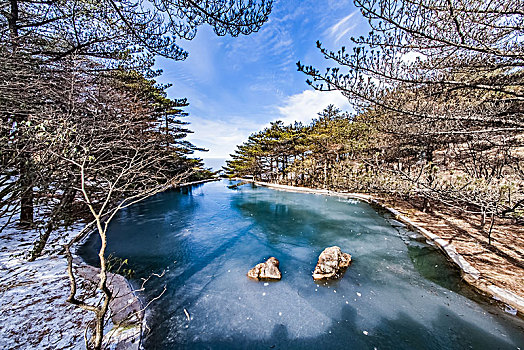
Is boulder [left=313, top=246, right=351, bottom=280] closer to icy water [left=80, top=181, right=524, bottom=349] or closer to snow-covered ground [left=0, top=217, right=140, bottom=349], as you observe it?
icy water [left=80, top=181, right=524, bottom=349]

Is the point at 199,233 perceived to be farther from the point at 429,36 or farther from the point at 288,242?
the point at 429,36

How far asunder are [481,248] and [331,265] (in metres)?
3.52

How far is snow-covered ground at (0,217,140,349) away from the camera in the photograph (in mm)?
1833

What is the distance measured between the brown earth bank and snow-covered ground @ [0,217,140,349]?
505cm

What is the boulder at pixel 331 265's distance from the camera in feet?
12.6

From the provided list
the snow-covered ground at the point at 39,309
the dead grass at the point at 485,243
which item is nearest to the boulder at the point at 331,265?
the dead grass at the point at 485,243

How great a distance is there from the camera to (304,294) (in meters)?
3.35

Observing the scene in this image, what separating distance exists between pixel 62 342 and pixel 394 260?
591 cm

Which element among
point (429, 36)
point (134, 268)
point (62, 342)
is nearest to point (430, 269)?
point (429, 36)

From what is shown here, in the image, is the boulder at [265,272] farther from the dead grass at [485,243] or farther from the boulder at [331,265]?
the dead grass at [485,243]

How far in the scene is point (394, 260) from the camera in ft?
14.5

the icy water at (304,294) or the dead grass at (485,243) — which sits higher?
the dead grass at (485,243)

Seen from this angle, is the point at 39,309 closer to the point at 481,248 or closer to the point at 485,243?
the point at 481,248

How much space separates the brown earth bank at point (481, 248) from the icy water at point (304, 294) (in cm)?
26
